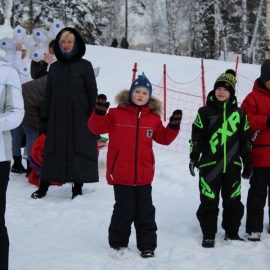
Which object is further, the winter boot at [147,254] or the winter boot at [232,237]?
the winter boot at [232,237]

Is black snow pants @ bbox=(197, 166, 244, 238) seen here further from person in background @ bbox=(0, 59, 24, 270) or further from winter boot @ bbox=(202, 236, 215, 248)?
person in background @ bbox=(0, 59, 24, 270)

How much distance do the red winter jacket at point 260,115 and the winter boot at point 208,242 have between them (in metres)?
0.79

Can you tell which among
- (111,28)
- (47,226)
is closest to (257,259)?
(47,226)

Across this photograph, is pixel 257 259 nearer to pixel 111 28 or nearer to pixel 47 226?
pixel 47 226

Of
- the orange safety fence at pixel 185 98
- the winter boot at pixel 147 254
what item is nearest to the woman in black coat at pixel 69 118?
the winter boot at pixel 147 254

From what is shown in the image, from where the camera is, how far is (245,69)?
1709 centimetres

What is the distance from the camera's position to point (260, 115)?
415 centimetres

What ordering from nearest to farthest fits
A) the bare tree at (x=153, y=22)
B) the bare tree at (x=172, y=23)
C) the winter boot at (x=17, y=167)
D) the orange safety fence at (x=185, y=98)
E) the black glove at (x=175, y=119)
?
the black glove at (x=175, y=119) → the winter boot at (x=17, y=167) → the orange safety fence at (x=185, y=98) → the bare tree at (x=172, y=23) → the bare tree at (x=153, y=22)

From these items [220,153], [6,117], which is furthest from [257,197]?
[6,117]

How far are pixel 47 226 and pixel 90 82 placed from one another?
1649 millimetres

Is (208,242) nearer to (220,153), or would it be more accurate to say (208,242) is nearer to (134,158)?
(220,153)

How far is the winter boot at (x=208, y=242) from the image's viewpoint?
4.04m

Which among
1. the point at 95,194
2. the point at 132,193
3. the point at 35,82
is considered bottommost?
the point at 95,194

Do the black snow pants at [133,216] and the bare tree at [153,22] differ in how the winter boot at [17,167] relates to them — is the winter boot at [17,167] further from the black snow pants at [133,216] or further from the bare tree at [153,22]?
the bare tree at [153,22]
